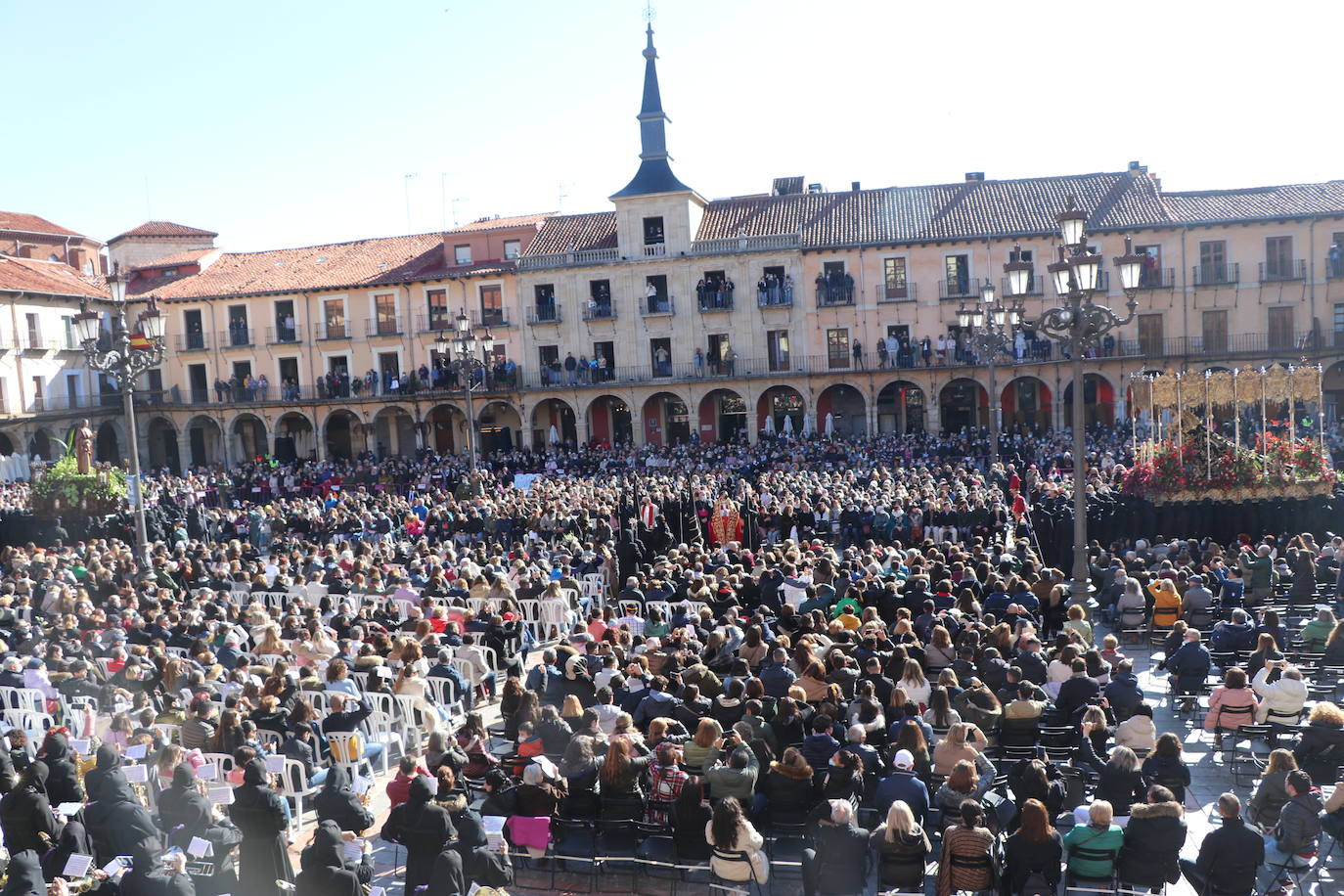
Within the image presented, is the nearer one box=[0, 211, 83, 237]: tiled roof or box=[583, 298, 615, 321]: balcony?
box=[583, 298, 615, 321]: balcony

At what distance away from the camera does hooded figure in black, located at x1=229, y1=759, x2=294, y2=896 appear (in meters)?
7.71

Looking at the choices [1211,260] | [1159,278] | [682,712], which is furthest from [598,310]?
[682,712]

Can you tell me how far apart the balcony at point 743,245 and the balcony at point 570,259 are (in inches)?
131

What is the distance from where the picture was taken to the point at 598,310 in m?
43.1

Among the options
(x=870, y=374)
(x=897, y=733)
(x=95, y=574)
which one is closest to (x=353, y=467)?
(x=870, y=374)

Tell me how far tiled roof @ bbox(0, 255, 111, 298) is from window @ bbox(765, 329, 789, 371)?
1030 inches

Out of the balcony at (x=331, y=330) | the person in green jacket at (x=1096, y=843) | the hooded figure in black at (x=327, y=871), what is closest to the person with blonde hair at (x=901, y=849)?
the person in green jacket at (x=1096, y=843)

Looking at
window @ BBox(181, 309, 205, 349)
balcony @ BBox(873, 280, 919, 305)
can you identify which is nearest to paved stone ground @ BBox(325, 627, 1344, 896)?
balcony @ BBox(873, 280, 919, 305)

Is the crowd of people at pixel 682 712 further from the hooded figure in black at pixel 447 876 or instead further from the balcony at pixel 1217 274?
the balcony at pixel 1217 274

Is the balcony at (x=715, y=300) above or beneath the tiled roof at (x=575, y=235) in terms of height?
beneath

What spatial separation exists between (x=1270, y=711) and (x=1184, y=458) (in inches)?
431

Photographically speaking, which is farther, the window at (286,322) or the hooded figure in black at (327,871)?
the window at (286,322)

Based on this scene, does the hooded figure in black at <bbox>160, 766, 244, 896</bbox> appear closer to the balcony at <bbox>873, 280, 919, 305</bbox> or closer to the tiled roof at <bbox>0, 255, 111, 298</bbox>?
the balcony at <bbox>873, 280, 919, 305</bbox>

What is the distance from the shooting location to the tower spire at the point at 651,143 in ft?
139
